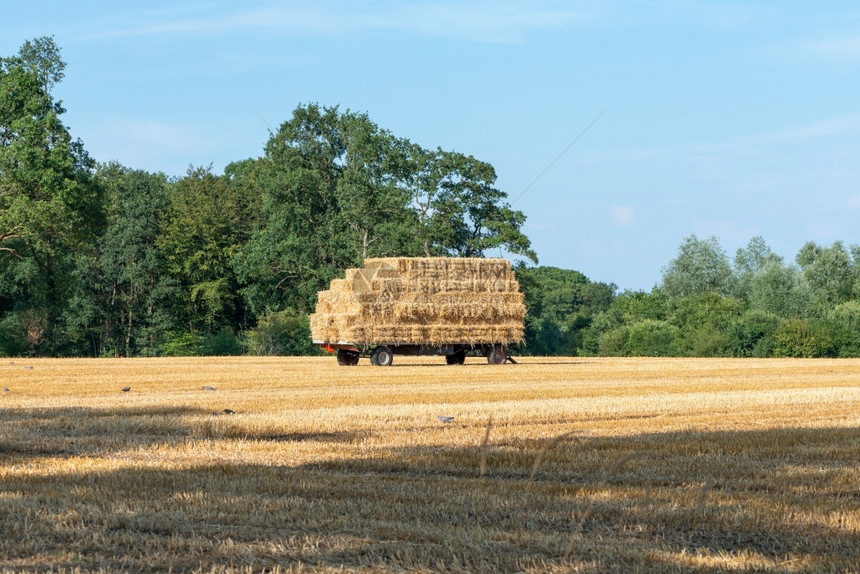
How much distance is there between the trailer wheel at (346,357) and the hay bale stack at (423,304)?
0.70m

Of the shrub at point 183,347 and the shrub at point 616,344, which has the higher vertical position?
the shrub at point 616,344

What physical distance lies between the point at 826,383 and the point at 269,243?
4369 centimetres

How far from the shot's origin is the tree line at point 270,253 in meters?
52.8

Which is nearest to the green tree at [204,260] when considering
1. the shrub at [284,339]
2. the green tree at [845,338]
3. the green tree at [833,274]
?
the shrub at [284,339]

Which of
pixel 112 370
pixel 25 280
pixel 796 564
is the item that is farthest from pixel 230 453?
pixel 25 280

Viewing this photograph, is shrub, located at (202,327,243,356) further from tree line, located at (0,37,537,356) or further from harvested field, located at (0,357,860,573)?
harvested field, located at (0,357,860,573)

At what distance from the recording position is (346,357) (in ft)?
126

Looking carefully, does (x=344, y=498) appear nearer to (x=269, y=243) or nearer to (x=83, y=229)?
(x=83, y=229)

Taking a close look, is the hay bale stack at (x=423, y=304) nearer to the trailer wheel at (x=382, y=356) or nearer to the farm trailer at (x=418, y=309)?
the farm trailer at (x=418, y=309)

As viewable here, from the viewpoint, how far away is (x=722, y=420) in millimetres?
15586

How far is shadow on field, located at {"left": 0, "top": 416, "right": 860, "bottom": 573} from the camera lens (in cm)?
630

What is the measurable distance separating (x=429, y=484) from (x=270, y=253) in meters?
57.2

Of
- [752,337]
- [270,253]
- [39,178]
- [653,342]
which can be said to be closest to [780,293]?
[653,342]

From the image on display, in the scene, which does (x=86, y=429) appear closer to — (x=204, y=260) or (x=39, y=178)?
(x=39, y=178)
